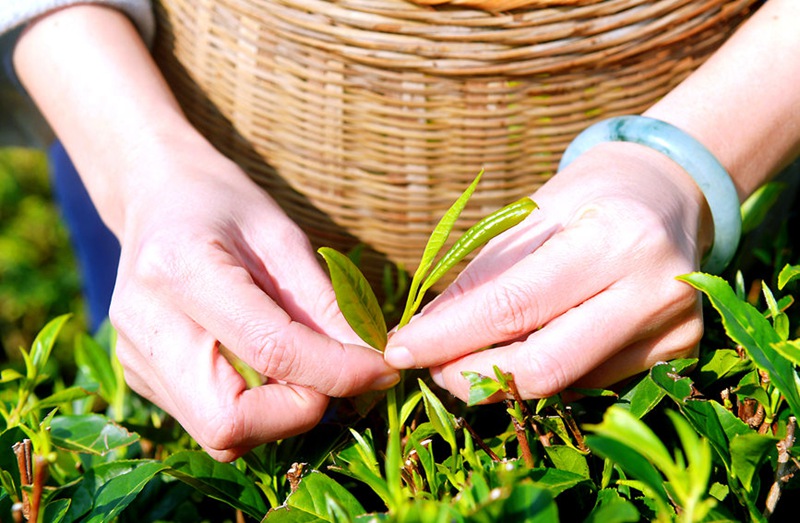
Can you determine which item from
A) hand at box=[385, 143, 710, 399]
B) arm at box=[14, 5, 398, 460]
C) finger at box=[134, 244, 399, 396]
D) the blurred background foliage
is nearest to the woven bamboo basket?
arm at box=[14, 5, 398, 460]

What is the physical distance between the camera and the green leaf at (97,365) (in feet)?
3.21

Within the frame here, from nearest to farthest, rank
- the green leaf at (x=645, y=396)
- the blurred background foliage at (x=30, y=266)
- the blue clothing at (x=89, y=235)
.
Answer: the green leaf at (x=645, y=396)
the blue clothing at (x=89, y=235)
the blurred background foliage at (x=30, y=266)

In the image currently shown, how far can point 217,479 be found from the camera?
2.39ft

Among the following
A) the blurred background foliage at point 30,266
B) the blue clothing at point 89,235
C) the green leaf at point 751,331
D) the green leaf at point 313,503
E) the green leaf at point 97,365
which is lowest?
the blurred background foliage at point 30,266

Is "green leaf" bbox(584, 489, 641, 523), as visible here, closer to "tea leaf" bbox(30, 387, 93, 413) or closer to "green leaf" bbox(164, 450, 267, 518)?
"green leaf" bbox(164, 450, 267, 518)

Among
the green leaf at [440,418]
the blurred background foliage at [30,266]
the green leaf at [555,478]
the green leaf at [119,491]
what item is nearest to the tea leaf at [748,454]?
the green leaf at [555,478]

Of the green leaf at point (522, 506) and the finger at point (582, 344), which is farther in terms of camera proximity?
the finger at point (582, 344)

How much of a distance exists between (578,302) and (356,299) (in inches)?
7.7

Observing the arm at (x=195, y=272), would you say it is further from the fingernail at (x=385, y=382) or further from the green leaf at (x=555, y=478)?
the green leaf at (x=555, y=478)

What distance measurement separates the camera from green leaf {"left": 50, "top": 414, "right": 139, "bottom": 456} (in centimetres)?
80

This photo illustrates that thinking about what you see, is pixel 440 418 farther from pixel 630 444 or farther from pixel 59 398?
pixel 59 398

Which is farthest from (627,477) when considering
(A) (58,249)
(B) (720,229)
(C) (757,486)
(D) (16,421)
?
(A) (58,249)

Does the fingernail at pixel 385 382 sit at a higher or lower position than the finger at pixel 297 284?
lower

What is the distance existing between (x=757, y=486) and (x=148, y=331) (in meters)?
0.54
